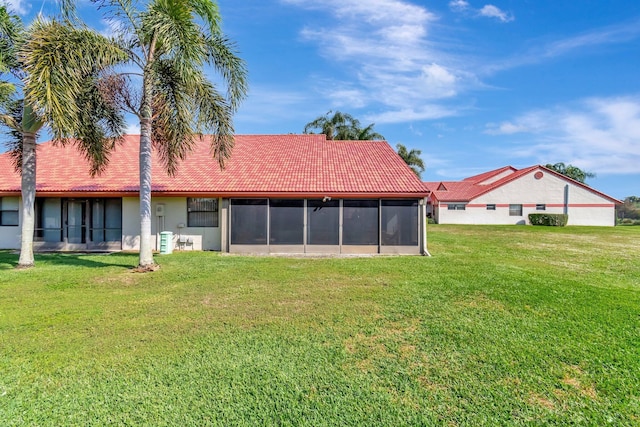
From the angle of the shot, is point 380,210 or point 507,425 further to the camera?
point 380,210

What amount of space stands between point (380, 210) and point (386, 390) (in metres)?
10.1

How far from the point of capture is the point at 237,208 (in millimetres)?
13508

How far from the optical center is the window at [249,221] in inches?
527

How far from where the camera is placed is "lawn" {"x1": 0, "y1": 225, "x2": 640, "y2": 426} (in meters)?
3.22

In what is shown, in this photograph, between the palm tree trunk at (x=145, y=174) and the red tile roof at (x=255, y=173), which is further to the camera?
the red tile roof at (x=255, y=173)

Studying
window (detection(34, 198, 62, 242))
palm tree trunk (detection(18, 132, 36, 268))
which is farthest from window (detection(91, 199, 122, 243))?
palm tree trunk (detection(18, 132, 36, 268))

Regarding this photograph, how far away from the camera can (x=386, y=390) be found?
3.55 metres

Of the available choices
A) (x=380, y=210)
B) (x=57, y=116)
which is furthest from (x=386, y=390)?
(x=380, y=210)

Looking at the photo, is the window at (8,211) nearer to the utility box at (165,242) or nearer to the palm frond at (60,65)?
the utility box at (165,242)

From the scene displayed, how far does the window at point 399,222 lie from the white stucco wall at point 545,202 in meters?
24.3

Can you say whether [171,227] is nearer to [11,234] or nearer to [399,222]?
[11,234]

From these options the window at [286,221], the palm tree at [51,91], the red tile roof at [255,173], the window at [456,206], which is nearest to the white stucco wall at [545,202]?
the window at [456,206]

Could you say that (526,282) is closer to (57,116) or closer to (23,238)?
(57,116)

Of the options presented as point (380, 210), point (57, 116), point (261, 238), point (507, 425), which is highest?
point (57, 116)
